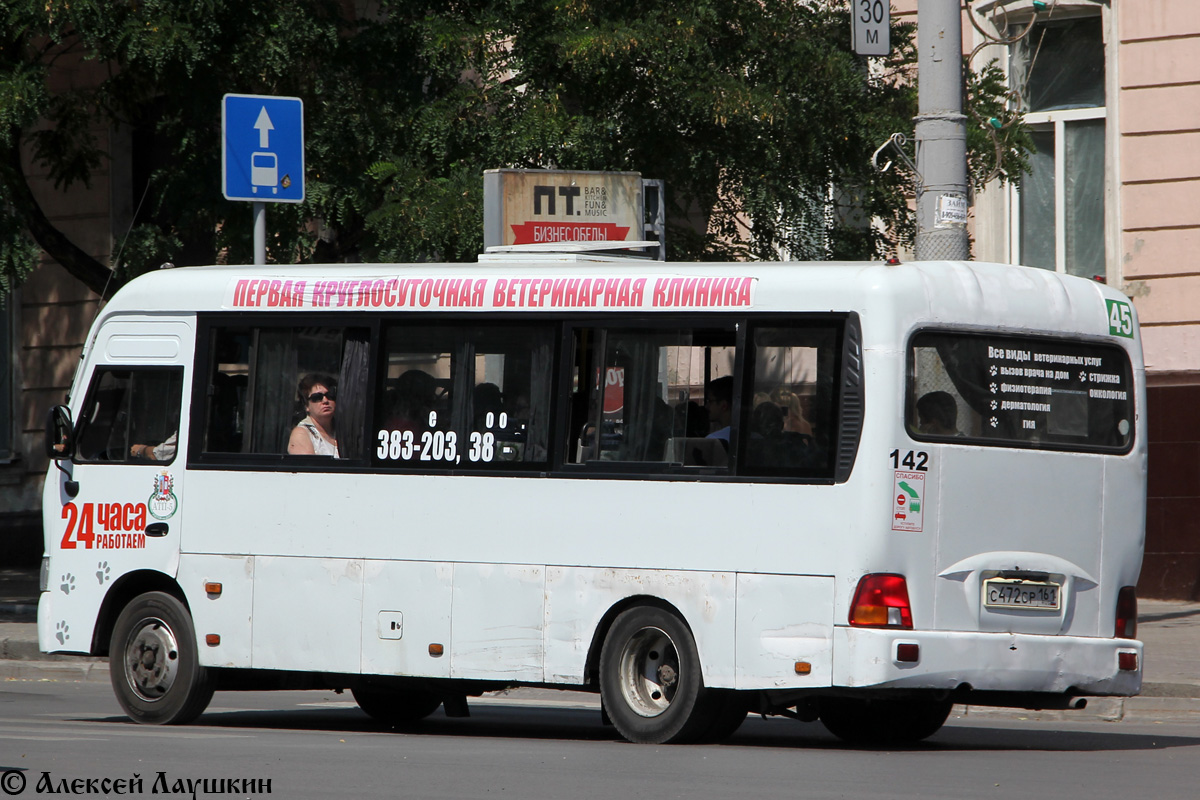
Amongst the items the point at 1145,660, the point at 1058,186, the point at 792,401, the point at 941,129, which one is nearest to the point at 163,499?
the point at 792,401

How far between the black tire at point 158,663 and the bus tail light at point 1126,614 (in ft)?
16.7

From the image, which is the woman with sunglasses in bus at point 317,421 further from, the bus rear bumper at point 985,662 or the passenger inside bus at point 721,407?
the bus rear bumper at point 985,662

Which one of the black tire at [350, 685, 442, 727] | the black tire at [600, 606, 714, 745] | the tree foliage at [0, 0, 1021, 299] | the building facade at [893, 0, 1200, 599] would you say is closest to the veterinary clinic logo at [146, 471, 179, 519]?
the black tire at [350, 685, 442, 727]

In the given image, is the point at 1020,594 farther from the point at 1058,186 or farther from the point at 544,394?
the point at 1058,186

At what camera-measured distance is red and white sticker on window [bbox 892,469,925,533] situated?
9242 millimetres

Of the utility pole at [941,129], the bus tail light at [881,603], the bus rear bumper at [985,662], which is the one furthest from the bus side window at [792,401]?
the utility pole at [941,129]

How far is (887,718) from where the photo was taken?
1068 centimetres

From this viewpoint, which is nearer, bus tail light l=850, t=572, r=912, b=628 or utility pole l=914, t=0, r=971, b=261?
bus tail light l=850, t=572, r=912, b=628

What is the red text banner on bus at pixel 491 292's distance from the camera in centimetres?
994

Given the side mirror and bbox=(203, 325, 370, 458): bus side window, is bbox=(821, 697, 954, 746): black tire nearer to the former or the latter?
bbox=(203, 325, 370, 458): bus side window

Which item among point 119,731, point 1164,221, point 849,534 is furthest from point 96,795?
point 1164,221

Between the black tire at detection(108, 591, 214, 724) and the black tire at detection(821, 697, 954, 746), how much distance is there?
3.60m

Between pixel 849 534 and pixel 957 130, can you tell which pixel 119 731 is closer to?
pixel 849 534

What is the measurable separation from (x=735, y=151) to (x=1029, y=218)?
5480 mm
